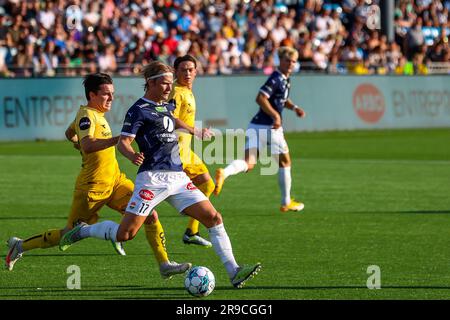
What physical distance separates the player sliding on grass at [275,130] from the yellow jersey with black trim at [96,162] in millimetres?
5059

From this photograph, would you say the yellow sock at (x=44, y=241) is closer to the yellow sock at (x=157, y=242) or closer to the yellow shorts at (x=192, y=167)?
the yellow sock at (x=157, y=242)

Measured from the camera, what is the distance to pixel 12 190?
19.2 meters

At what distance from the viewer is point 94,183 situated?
11.6 m

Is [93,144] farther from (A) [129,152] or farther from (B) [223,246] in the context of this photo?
(B) [223,246]

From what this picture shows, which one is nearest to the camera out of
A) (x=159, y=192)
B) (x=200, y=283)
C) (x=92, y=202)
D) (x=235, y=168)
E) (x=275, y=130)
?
(x=200, y=283)

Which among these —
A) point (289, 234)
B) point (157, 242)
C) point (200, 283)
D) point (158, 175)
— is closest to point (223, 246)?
point (200, 283)

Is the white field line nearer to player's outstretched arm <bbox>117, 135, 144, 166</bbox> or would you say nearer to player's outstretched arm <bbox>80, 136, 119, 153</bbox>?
player's outstretched arm <bbox>80, 136, 119, 153</bbox>

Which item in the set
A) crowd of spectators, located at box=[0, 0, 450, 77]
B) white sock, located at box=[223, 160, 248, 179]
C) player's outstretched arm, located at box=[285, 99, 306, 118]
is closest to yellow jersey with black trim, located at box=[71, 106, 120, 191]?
white sock, located at box=[223, 160, 248, 179]

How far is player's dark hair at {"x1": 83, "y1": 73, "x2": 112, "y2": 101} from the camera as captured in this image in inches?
443

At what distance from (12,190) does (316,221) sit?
6.00m

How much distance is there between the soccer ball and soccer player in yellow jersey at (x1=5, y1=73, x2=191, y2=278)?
102cm

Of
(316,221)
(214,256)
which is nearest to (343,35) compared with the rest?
(316,221)

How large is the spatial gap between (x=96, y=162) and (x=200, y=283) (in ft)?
8.22

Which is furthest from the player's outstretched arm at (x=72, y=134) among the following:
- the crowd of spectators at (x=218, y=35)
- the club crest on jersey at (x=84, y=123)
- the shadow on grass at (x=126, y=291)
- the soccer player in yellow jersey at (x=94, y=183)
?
the crowd of spectators at (x=218, y=35)
